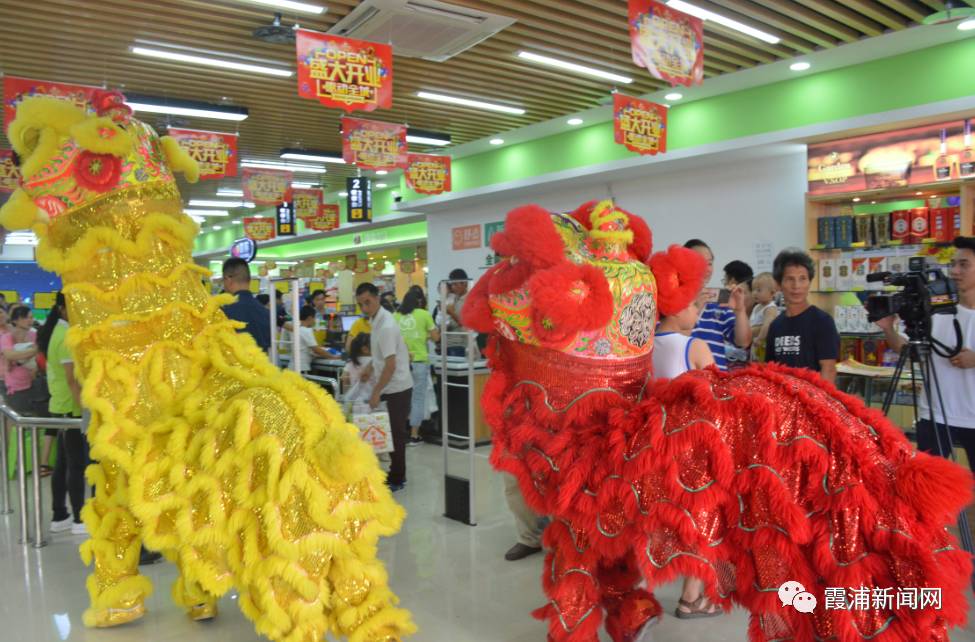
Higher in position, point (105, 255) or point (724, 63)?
point (724, 63)

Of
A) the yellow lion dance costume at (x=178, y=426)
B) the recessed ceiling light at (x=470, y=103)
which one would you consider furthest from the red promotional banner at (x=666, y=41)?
the recessed ceiling light at (x=470, y=103)

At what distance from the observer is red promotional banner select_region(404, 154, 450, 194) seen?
27.3 feet

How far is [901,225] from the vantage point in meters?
5.61

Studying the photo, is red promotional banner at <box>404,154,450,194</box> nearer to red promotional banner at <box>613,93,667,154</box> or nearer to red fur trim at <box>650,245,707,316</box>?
red promotional banner at <box>613,93,667,154</box>

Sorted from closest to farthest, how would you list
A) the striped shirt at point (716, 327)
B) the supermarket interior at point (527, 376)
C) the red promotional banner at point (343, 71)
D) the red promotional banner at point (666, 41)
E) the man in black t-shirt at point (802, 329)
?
the supermarket interior at point (527, 376), the man in black t-shirt at point (802, 329), the striped shirt at point (716, 327), the red promotional banner at point (666, 41), the red promotional banner at point (343, 71)

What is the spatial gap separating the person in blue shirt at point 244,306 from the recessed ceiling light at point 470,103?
378cm

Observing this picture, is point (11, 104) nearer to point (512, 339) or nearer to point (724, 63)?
point (512, 339)

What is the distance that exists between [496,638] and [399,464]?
7.75ft

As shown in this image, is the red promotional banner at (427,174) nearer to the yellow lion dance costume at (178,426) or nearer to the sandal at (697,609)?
the yellow lion dance costume at (178,426)

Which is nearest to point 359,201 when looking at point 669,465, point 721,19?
point 721,19

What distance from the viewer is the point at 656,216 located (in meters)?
8.11

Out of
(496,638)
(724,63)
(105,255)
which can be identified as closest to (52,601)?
(105,255)

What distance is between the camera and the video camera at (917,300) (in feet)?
8.95

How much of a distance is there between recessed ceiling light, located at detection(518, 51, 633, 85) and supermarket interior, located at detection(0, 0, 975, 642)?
6cm
